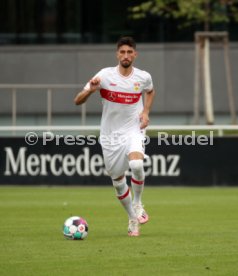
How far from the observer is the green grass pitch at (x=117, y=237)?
1014cm

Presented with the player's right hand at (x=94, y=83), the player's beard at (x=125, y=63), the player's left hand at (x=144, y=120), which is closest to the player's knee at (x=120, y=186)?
the player's left hand at (x=144, y=120)

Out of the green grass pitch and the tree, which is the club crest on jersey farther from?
the tree

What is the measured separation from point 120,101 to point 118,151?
23.7 inches

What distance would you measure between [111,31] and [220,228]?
750 inches

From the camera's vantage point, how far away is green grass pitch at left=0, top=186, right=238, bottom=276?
10141 mm

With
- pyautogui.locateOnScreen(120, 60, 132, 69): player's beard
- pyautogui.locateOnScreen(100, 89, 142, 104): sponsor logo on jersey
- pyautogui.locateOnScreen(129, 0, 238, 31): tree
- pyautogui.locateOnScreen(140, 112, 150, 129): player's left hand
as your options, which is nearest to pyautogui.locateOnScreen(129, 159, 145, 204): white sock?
pyautogui.locateOnScreen(140, 112, 150, 129): player's left hand

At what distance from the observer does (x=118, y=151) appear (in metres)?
13.2

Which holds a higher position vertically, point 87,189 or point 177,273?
point 177,273

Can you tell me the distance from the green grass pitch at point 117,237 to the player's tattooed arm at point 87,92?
1.60 metres

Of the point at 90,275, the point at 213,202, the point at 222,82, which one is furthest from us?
the point at 222,82

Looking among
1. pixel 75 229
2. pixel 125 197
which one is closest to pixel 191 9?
pixel 125 197

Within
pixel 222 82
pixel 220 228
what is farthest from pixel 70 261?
pixel 222 82

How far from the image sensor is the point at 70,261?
34.5 feet

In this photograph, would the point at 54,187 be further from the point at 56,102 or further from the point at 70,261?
the point at 70,261
